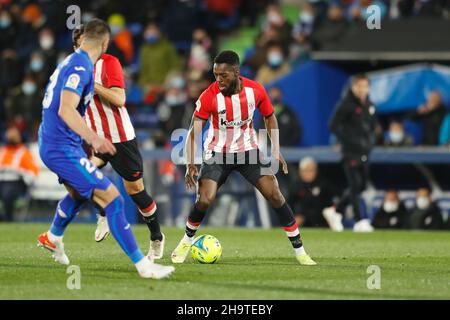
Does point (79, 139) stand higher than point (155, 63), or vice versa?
point (79, 139)

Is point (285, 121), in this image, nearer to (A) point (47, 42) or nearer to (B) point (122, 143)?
(A) point (47, 42)

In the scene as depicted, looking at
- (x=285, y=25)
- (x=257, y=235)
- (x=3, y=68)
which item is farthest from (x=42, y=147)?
(x=3, y=68)

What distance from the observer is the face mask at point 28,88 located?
79.7 ft

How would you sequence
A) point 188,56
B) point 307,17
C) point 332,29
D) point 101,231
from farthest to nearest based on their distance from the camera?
point 188,56
point 307,17
point 332,29
point 101,231

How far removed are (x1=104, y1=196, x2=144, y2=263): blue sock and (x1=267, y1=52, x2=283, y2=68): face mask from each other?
13113 millimetres

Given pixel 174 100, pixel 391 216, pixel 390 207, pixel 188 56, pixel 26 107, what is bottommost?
pixel 391 216

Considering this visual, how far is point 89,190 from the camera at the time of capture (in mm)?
9320

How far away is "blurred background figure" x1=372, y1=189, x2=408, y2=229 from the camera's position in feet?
60.2

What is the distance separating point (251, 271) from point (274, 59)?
12.2 meters

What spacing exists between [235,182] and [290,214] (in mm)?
8233

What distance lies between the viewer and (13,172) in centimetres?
2027

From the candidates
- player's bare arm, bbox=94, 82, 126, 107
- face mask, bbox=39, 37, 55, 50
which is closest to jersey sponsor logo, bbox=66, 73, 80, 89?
player's bare arm, bbox=94, 82, 126, 107

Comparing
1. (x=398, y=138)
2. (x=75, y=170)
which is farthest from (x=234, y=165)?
A: (x=398, y=138)

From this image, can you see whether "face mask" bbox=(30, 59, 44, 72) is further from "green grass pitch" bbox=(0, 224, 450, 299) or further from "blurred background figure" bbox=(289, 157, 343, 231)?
"green grass pitch" bbox=(0, 224, 450, 299)
